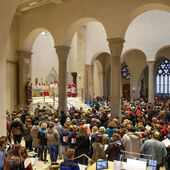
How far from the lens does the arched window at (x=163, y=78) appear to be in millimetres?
28000

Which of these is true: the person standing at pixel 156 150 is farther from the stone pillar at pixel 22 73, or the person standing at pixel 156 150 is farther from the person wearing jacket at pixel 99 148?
the stone pillar at pixel 22 73

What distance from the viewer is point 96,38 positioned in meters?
21.9

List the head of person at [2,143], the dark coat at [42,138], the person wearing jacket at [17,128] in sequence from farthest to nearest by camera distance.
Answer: the person wearing jacket at [17,128]
the dark coat at [42,138]
the head of person at [2,143]

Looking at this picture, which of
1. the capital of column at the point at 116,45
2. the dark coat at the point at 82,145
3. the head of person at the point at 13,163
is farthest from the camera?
the capital of column at the point at 116,45

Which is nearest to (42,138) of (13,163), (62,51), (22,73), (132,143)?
(132,143)

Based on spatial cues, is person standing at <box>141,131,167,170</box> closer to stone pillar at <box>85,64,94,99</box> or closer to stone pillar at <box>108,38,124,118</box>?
stone pillar at <box>108,38,124,118</box>

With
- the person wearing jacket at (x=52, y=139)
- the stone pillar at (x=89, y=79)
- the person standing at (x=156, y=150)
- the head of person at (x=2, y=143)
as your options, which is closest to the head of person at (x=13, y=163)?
the head of person at (x=2, y=143)

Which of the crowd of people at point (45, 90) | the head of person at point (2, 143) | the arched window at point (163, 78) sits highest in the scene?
the arched window at point (163, 78)

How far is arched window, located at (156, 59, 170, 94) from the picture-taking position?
91.9 feet

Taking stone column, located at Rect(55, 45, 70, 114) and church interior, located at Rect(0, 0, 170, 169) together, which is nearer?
church interior, located at Rect(0, 0, 170, 169)

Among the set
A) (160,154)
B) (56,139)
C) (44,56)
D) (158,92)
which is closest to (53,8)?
(56,139)

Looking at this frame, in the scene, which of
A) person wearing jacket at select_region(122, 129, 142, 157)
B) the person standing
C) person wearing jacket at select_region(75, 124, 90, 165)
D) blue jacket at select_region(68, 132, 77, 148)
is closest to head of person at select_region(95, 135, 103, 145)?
person wearing jacket at select_region(75, 124, 90, 165)

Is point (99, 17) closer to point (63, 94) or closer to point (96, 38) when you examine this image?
point (63, 94)

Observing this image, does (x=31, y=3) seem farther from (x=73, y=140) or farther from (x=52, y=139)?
(x=73, y=140)
